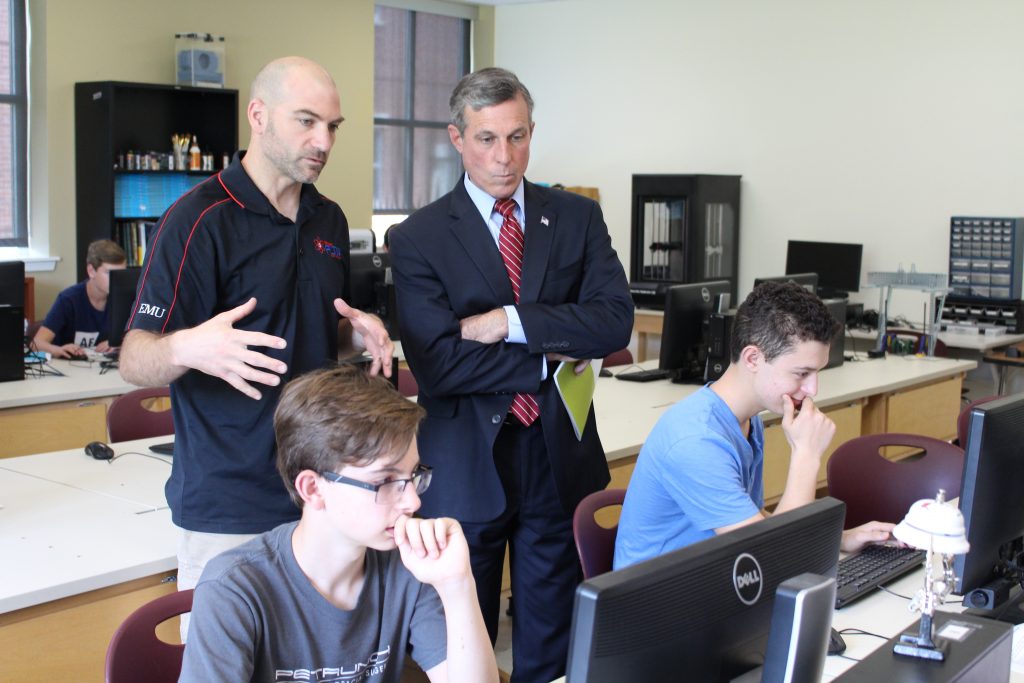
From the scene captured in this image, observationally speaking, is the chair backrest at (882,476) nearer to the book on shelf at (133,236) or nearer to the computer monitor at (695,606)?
the computer monitor at (695,606)

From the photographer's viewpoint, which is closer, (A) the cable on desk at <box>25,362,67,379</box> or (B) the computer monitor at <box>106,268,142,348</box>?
(A) the cable on desk at <box>25,362,67,379</box>

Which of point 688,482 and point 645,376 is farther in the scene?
point 645,376

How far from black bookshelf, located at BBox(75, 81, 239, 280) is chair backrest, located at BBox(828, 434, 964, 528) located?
5.49m

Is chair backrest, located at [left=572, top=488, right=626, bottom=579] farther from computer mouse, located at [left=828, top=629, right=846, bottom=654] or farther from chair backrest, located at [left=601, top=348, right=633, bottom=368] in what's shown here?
chair backrest, located at [left=601, top=348, right=633, bottom=368]

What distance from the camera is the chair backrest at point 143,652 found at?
68.6 inches

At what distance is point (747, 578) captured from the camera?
1.25 metres

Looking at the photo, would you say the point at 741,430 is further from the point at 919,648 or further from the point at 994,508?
the point at 919,648

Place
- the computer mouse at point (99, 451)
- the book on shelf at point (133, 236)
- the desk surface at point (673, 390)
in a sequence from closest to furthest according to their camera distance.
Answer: the computer mouse at point (99, 451) → the desk surface at point (673, 390) → the book on shelf at point (133, 236)

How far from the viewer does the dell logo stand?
123 centimetres

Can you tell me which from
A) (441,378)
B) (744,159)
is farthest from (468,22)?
(441,378)

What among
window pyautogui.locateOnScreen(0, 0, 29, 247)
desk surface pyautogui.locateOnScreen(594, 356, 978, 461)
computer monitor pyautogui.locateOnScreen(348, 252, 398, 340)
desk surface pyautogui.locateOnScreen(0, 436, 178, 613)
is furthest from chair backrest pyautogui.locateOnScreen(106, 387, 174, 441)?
window pyautogui.locateOnScreen(0, 0, 29, 247)

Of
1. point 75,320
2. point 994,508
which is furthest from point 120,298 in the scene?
point 994,508

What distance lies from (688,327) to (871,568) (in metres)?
2.44

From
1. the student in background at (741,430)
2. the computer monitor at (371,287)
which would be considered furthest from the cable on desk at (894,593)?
the computer monitor at (371,287)
